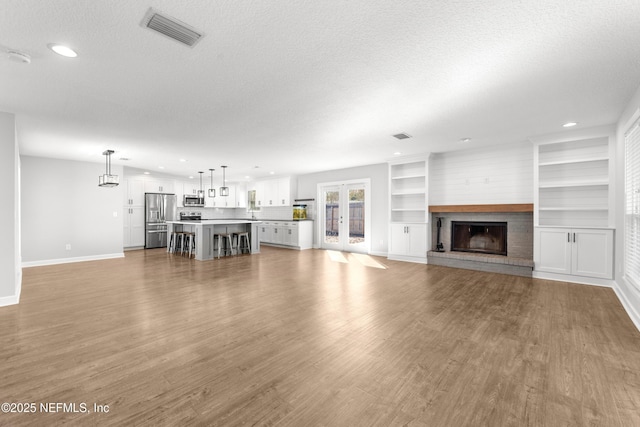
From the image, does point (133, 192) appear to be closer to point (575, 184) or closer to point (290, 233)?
point (290, 233)

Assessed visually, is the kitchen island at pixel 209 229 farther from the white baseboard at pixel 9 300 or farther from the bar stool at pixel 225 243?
the white baseboard at pixel 9 300

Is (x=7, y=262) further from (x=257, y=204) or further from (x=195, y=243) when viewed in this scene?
(x=257, y=204)

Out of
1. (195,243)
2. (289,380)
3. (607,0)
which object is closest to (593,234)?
(607,0)

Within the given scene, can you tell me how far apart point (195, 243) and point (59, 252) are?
3.07 metres

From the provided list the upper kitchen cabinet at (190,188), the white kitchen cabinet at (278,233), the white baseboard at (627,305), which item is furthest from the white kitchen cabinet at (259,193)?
the white baseboard at (627,305)

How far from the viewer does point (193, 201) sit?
414 inches

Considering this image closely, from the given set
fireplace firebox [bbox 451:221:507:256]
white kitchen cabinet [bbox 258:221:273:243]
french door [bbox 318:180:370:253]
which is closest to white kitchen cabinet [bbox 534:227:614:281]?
fireplace firebox [bbox 451:221:507:256]

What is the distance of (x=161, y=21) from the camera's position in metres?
1.97

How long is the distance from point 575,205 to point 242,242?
7784 millimetres

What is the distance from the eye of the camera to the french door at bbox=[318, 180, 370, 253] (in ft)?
27.2

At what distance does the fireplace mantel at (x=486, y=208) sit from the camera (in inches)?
211

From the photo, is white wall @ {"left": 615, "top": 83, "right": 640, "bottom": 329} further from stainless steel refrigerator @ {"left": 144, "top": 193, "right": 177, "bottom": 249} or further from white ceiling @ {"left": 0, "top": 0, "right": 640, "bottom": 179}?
stainless steel refrigerator @ {"left": 144, "top": 193, "right": 177, "bottom": 249}

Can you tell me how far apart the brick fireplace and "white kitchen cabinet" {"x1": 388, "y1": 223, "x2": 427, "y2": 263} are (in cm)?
26

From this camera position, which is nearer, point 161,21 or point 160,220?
point 161,21
